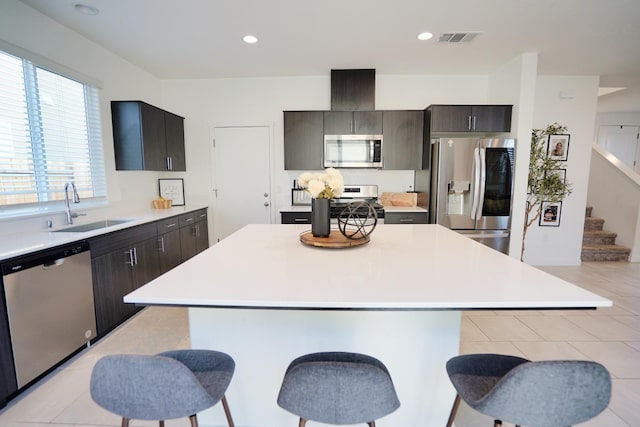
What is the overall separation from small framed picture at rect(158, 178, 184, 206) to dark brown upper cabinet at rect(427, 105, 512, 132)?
3561mm

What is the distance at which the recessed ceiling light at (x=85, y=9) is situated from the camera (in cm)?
236

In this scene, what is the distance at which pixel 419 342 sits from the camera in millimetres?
1422

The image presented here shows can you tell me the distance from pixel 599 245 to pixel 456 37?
4273 mm

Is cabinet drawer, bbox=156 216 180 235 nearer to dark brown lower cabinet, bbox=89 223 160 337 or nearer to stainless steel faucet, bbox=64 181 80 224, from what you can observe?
dark brown lower cabinet, bbox=89 223 160 337

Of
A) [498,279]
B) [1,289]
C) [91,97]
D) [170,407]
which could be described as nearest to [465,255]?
[498,279]

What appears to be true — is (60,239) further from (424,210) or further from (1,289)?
(424,210)

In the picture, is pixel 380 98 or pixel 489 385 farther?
pixel 380 98

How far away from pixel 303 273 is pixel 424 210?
2808 millimetres

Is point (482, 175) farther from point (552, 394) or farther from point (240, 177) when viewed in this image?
point (240, 177)

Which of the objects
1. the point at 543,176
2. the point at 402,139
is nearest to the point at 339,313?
the point at 402,139

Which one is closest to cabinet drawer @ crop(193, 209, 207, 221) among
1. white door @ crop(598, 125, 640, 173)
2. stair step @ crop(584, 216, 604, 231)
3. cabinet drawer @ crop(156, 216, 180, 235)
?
cabinet drawer @ crop(156, 216, 180, 235)

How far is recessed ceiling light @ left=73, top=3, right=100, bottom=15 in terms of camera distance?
2.36 m

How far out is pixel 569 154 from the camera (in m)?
4.21

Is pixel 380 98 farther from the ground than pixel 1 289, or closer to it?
farther from the ground
